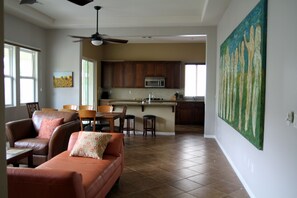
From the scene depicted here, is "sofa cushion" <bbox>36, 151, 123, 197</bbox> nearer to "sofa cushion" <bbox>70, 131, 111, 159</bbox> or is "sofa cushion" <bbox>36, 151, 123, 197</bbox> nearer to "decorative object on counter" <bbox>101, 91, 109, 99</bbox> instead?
"sofa cushion" <bbox>70, 131, 111, 159</bbox>

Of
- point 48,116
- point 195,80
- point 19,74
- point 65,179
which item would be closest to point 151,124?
point 48,116

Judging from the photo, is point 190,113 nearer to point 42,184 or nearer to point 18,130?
point 18,130

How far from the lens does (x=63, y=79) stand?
7328 millimetres

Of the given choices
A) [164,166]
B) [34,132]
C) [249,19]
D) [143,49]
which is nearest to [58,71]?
[34,132]

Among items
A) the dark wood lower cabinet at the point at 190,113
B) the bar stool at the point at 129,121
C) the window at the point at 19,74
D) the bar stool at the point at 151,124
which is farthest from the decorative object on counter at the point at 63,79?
the dark wood lower cabinet at the point at 190,113

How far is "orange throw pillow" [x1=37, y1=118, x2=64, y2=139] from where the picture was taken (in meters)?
4.46

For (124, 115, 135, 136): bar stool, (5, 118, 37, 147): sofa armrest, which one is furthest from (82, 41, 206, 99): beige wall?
(5, 118, 37, 147): sofa armrest

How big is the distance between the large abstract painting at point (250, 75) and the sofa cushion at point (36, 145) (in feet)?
10.0

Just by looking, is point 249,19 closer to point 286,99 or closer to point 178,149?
point 286,99

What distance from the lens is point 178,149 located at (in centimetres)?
548

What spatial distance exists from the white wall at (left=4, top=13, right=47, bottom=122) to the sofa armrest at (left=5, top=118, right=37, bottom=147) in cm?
128

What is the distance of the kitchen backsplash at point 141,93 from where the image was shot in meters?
9.86

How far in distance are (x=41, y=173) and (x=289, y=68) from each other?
7.28 feet

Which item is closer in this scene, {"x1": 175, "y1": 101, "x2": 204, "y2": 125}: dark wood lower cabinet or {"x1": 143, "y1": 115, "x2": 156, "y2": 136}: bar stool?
{"x1": 143, "y1": 115, "x2": 156, "y2": 136}: bar stool
